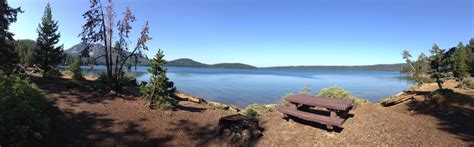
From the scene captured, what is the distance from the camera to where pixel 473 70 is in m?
57.4

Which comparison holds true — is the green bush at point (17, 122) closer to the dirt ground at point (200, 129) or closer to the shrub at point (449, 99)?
the dirt ground at point (200, 129)

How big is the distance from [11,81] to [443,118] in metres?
16.9

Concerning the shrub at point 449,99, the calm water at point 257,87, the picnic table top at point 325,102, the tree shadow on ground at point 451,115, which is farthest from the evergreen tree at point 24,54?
the shrub at point 449,99

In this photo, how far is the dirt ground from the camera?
29.3ft

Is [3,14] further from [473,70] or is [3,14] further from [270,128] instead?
[473,70]

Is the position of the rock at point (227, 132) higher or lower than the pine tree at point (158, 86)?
lower

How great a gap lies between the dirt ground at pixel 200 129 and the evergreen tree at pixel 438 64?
474 inches

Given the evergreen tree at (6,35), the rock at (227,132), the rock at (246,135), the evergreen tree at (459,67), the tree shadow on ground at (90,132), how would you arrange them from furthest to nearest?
the evergreen tree at (459,67) < the evergreen tree at (6,35) < the rock at (227,132) < the rock at (246,135) < the tree shadow on ground at (90,132)

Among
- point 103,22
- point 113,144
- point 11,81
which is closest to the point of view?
point 113,144

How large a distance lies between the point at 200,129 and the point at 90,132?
3.66 meters

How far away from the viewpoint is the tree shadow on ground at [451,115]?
10.5m

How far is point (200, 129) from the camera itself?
10.7 metres

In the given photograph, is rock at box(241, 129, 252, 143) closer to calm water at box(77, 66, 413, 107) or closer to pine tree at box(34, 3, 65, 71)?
calm water at box(77, 66, 413, 107)

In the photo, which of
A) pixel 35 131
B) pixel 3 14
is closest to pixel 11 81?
pixel 35 131
